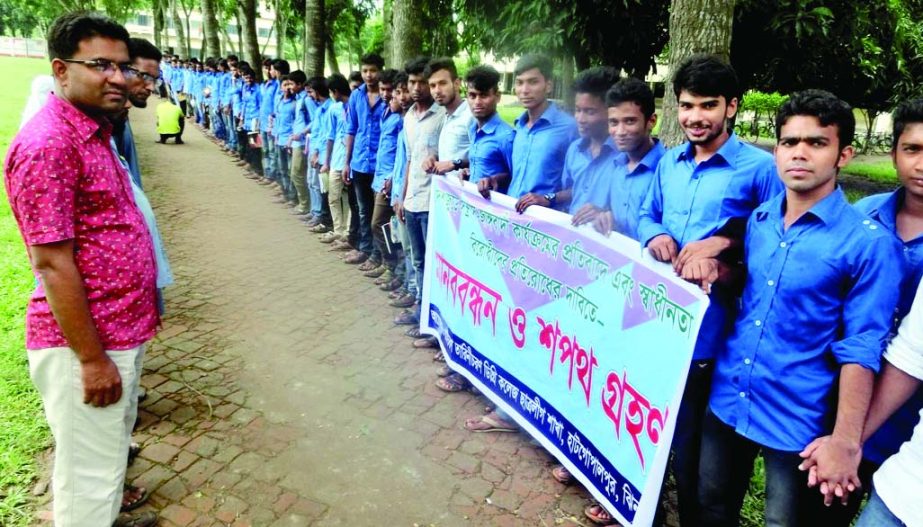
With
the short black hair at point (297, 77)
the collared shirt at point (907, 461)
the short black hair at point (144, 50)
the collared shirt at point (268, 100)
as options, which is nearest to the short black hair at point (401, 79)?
the short black hair at point (144, 50)

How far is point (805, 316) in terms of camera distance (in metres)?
1.93

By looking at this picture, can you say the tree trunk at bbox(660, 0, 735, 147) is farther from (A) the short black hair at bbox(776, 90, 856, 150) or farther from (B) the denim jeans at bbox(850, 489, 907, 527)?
(B) the denim jeans at bbox(850, 489, 907, 527)

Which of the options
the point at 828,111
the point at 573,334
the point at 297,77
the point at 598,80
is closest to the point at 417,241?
the point at 598,80

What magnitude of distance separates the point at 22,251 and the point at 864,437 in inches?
306

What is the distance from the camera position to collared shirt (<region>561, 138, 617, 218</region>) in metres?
3.32

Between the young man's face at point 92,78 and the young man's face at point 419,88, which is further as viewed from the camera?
the young man's face at point 419,88

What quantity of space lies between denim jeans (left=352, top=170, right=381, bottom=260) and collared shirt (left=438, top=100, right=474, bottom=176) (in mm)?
1855

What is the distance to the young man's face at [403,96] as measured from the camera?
218 inches

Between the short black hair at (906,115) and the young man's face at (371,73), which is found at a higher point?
the young man's face at (371,73)

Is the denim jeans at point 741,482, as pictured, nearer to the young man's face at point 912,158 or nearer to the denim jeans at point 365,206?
the young man's face at point 912,158

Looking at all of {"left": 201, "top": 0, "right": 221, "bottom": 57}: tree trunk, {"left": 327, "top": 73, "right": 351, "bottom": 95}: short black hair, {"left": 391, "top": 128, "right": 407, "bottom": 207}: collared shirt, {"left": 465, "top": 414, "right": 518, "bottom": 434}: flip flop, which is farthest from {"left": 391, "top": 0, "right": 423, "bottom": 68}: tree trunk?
{"left": 201, "top": 0, "right": 221, "bottom": 57}: tree trunk

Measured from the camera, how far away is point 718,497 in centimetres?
233

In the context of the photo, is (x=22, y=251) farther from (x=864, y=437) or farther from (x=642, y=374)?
(x=864, y=437)

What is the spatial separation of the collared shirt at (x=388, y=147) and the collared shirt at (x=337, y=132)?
38.4 inches
